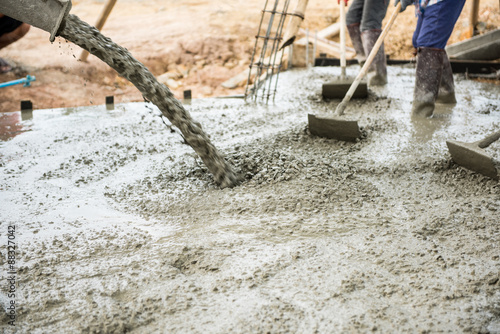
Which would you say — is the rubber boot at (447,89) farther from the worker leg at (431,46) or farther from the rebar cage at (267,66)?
the rebar cage at (267,66)

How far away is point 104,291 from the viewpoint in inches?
68.4

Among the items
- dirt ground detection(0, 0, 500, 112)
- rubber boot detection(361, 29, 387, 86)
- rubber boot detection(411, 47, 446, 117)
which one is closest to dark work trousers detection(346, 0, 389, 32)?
rubber boot detection(361, 29, 387, 86)

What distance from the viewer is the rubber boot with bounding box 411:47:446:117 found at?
384cm

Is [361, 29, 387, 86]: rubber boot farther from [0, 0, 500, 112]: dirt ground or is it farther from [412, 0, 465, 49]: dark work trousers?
[0, 0, 500, 112]: dirt ground

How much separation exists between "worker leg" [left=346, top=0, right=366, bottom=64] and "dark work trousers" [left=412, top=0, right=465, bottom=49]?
65.1 inches

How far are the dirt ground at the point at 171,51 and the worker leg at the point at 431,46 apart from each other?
6.06 metres

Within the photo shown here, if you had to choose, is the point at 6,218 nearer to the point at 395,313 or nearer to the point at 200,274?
the point at 200,274

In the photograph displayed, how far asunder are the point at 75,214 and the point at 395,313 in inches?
71.4

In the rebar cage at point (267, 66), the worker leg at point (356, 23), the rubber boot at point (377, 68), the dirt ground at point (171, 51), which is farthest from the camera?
the dirt ground at point (171, 51)

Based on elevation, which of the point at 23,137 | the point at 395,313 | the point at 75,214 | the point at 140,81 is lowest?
the point at 395,313

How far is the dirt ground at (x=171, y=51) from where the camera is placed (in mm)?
9562

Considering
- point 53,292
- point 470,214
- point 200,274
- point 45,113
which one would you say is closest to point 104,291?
point 53,292

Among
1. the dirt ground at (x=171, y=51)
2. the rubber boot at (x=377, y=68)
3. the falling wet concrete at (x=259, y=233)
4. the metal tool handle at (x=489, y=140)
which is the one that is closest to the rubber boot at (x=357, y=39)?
the rubber boot at (x=377, y=68)

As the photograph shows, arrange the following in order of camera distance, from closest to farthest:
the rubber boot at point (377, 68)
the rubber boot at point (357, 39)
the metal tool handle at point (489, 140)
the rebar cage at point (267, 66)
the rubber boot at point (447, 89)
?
the metal tool handle at point (489, 140) < the rubber boot at point (447, 89) < the rebar cage at point (267, 66) < the rubber boot at point (377, 68) < the rubber boot at point (357, 39)
